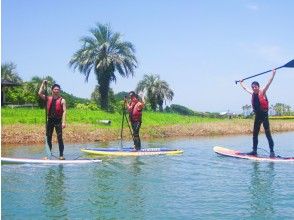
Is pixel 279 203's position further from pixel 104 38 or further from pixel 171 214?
pixel 104 38

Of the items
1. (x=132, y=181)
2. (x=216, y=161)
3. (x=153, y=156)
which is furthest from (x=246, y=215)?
(x=153, y=156)

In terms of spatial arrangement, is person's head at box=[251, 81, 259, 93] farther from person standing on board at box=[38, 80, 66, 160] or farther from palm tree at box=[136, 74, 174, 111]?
palm tree at box=[136, 74, 174, 111]

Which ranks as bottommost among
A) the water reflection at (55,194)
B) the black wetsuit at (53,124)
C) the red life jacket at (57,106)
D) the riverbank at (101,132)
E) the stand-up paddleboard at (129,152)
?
the water reflection at (55,194)

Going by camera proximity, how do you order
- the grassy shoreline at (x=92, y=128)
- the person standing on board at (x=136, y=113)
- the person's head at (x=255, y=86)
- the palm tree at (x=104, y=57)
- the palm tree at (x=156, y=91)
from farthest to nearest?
the palm tree at (x=156, y=91), the palm tree at (x=104, y=57), the grassy shoreline at (x=92, y=128), the person standing on board at (x=136, y=113), the person's head at (x=255, y=86)

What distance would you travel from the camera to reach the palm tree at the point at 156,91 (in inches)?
2689

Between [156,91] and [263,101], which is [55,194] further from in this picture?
[156,91]

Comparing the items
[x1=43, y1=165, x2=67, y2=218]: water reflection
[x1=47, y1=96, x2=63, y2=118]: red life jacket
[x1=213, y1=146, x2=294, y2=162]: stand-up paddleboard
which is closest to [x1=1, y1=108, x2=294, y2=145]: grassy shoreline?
[x1=47, y1=96, x2=63, y2=118]: red life jacket

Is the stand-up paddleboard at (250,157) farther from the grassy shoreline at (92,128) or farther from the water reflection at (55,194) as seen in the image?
the grassy shoreline at (92,128)

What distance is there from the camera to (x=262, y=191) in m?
8.40

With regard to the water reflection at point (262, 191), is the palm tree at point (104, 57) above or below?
above

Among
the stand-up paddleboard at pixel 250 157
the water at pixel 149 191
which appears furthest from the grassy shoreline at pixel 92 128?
Answer: the water at pixel 149 191

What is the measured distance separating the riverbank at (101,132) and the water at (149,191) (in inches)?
415

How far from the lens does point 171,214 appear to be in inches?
265

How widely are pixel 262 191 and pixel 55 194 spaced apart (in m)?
3.62
